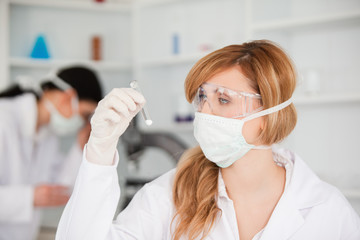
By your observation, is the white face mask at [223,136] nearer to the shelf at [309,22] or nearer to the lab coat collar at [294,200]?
the lab coat collar at [294,200]

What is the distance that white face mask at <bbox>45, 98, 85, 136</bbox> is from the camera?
232 cm

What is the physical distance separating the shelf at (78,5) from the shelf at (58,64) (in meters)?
0.39

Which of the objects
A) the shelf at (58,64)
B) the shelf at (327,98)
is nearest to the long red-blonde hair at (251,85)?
the shelf at (327,98)

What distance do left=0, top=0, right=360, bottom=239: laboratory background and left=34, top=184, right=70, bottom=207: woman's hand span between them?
0.34m

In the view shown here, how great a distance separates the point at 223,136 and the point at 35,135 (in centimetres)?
151

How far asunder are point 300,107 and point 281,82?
1.20 m

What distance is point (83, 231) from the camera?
1.02m

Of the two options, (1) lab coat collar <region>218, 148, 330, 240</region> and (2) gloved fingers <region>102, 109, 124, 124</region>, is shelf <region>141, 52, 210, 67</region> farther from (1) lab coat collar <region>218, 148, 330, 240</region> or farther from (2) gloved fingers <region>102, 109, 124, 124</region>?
(2) gloved fingers <region>102, 109, 124, 124</region>

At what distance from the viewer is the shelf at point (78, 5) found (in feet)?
9.02

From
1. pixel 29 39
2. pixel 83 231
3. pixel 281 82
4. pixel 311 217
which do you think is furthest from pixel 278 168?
pixel 29 39

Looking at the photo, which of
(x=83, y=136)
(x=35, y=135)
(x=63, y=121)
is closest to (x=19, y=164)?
(x=35, y=135)

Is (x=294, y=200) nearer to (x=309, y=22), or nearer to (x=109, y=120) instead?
(x=109, y=120)

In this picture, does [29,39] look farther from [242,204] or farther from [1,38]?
[242,204]

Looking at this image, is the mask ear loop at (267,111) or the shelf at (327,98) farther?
A: the shelf at (327,98)
